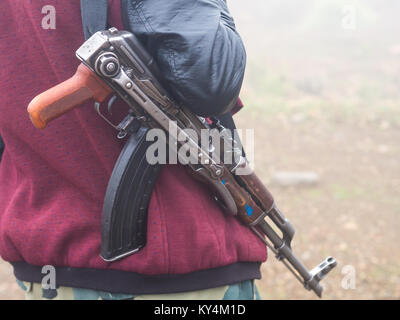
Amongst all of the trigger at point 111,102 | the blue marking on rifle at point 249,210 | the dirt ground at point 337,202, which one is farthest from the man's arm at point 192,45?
the dirt ground at point 337,202

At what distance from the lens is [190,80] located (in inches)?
47.3

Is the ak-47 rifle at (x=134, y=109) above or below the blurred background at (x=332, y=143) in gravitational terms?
above

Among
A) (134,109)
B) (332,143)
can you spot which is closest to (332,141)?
(332,143)

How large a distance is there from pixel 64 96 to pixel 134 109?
7.6 inches

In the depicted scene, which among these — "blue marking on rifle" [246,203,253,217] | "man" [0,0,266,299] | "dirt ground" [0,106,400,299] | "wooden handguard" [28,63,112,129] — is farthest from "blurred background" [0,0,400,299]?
"wooden handguard" [28,63,112,129]

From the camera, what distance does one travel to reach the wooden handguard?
122cm

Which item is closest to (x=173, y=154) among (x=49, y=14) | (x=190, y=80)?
(x=190, y=80)

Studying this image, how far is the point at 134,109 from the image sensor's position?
1320mm

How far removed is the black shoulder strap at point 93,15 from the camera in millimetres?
1213

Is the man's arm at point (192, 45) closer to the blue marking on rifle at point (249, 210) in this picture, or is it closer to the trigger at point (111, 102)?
the trigger at point (111, 102)

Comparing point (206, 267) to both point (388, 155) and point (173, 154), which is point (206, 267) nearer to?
point (173, 154)

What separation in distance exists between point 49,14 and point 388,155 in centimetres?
504

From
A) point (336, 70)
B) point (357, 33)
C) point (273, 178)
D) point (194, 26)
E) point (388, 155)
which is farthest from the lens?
point (357, 33)

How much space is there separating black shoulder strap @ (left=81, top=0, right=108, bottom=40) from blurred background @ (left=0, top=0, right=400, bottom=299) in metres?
1.57
